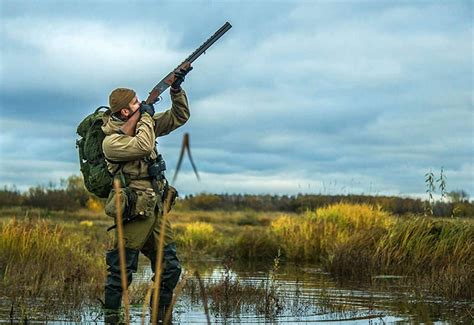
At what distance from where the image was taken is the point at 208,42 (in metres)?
8.69

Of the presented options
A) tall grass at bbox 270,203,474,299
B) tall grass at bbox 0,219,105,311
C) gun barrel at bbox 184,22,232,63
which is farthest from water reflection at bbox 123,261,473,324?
gun barrel at bbox 184,22,232,63

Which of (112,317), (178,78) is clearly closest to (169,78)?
(178,78)

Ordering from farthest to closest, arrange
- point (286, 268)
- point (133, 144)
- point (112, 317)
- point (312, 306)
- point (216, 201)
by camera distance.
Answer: point (216, 201) < point (286, 268) < point (312, 306) < point (112, 317) < point (133, 144)

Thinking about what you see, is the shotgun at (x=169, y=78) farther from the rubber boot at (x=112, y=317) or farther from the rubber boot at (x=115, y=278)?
the rubber boot at (x=112, y=317)

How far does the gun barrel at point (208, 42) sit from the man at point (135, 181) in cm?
35

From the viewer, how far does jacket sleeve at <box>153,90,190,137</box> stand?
8.25 m

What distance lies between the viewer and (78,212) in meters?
35.6

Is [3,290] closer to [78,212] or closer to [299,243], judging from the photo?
[299,243]

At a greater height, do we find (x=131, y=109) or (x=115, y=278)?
(x=131, y=109)

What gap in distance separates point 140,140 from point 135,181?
1.68 ft

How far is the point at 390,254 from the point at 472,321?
224 inches

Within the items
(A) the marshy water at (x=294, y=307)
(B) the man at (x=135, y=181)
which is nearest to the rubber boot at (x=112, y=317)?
(B) the man at (x=135, y=181)

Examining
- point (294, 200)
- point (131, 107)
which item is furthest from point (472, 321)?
point (294, 200)

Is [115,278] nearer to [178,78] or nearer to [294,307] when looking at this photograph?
[178,78]
